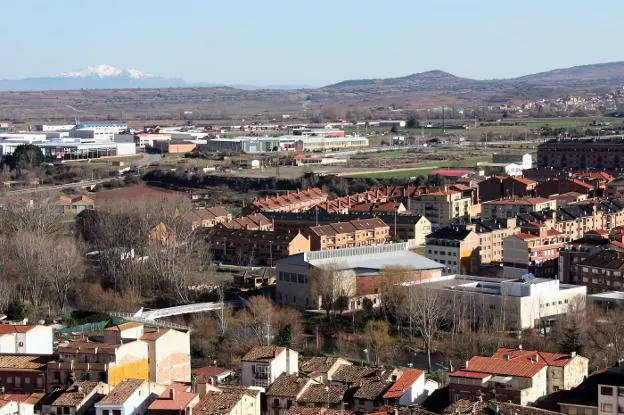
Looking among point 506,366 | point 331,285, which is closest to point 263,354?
point 506,366

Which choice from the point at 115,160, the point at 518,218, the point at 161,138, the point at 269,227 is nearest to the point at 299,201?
the point at 269,227

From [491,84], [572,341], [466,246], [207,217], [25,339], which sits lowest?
[491,84]

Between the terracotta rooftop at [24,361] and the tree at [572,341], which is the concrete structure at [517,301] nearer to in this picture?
the tree at [572,341]

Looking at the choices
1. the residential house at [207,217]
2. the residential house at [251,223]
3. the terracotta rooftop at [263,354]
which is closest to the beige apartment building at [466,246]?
the residential house at [251,223]

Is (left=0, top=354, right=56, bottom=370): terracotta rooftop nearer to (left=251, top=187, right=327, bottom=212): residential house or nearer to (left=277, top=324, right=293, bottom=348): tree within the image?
(left=277, top=324, right=293, bottom=348): tree

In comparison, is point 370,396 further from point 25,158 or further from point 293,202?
point 25,158

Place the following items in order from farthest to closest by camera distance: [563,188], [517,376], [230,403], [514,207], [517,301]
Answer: [563,188], [514,207], [517,301], [517,376], [230,403]

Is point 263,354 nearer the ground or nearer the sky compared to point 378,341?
nearer the sky
